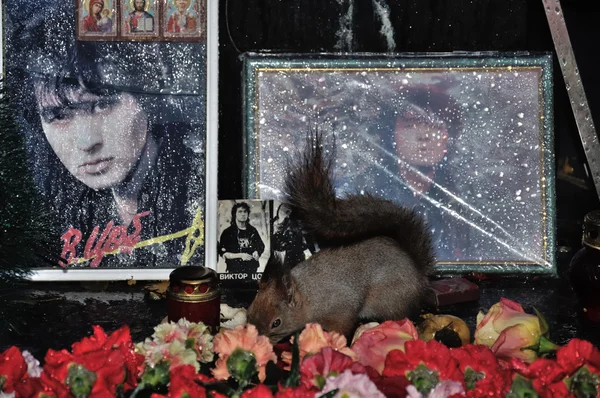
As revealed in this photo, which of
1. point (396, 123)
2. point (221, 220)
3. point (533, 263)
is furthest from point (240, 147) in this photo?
point (533, 263)

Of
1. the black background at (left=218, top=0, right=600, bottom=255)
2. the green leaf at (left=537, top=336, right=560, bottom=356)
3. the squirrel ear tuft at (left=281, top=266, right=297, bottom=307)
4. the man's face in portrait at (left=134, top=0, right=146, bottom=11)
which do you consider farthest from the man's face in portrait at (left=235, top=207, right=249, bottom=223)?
the green leaf at (left=537, top=336, right=560, bottom=356)

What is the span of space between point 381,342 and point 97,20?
3.18 ft

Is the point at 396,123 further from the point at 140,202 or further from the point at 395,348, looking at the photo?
the point at 395,348

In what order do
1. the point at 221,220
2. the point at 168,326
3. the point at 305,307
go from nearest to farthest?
the point at 168,326 < the point at 305,307 < the point at 221,220

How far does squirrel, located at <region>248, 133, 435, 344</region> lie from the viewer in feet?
3.87

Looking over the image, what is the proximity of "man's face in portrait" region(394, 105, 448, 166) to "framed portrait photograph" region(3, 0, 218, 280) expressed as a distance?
35cm

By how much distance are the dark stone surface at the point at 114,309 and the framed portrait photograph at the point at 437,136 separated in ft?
0.29

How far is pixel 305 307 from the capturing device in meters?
1.21

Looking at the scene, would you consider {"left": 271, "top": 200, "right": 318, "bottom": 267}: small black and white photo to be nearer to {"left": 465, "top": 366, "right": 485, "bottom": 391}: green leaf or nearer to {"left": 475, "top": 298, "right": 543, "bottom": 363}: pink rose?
{"left": 475, "top": 298, "right": 543, "bottom": 363}: pink rose

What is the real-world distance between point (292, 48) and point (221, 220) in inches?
14.4

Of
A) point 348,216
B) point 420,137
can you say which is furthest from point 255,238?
point 420,137

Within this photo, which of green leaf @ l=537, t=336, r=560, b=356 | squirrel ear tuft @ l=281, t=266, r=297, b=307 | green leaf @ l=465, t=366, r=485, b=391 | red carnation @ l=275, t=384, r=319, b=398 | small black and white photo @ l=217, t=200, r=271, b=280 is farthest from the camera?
small black and white photo @ l=217, t=200, r=271, b=280

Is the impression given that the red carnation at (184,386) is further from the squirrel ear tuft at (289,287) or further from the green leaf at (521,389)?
the squirrel ear tuft at (289,287)
